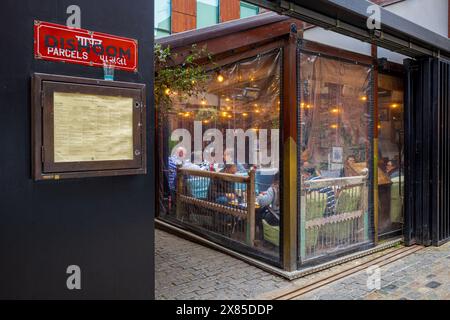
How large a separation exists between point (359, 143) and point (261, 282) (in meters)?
2.51

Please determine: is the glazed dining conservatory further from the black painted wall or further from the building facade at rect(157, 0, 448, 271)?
the black painted wall

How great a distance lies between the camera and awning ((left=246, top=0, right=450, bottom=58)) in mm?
3715

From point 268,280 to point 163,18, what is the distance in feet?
41.3

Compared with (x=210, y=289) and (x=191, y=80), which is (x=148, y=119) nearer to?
(x=191, y=80)

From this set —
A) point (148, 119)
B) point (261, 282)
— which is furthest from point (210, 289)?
point (148, 119)

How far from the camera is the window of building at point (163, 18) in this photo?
14.0 metres

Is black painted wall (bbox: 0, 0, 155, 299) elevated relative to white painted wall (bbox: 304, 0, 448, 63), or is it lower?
lower

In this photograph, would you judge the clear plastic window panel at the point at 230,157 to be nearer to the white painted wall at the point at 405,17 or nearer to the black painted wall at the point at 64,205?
the white painted wall at the point at 405,17

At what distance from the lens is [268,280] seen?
436 centimetres

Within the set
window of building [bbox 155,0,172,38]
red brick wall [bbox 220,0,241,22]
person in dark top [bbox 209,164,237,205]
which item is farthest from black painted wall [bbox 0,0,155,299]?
red brick wall [bbox 220,0,241,22]

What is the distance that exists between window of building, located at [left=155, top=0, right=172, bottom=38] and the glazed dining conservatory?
28.9 ft

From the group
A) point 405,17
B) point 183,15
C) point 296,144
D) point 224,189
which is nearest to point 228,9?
point 183,15
